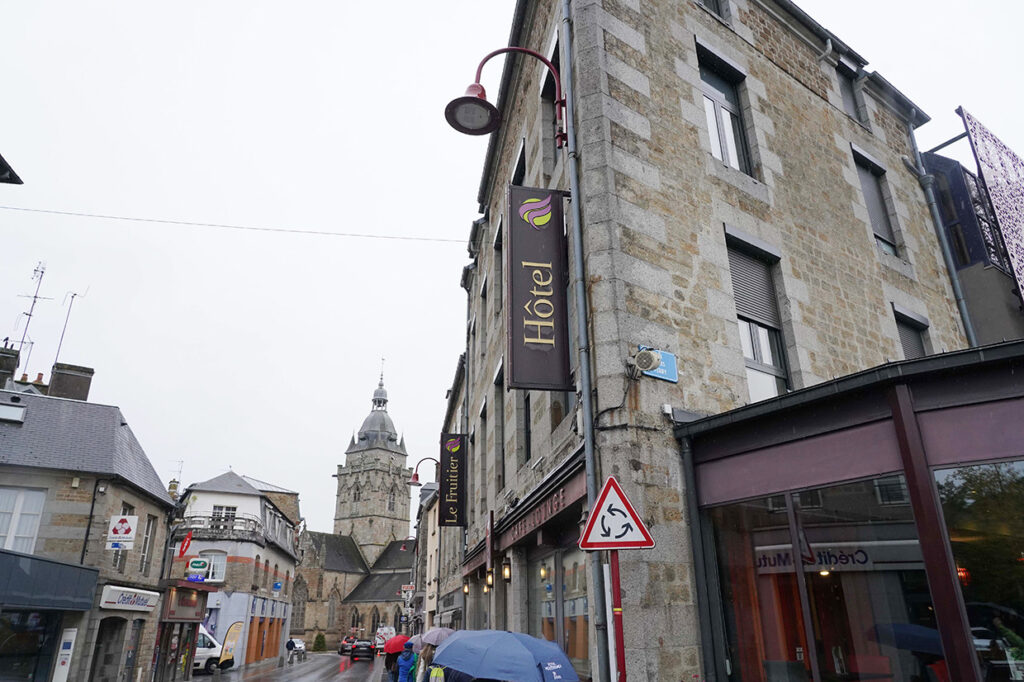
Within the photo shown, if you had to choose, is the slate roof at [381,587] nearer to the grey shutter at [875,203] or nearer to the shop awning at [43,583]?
the shop awning at [43,583]

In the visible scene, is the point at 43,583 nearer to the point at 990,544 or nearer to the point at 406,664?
the point at 406,664

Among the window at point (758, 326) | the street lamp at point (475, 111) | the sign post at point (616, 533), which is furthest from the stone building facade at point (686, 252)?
the sign post at point (616, 533)

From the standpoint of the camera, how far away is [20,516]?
47.3ft

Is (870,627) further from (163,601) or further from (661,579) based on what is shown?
(163,601)

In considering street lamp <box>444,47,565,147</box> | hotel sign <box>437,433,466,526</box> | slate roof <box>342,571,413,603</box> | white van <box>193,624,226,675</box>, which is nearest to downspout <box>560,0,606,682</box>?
street lamp <box>444,47,565,147</box>

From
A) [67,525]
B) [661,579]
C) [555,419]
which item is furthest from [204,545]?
[661,579]

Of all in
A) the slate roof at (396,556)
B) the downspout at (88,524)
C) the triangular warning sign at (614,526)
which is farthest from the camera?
the slate roof at (396,556)

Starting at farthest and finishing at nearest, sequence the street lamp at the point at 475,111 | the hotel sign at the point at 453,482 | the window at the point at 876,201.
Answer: the hotel sign at the point at 453,482
the window at the point at 876,201
the street lamp at the point at 475,111

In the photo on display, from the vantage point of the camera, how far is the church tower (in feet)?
292

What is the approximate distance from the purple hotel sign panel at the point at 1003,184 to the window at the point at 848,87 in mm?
1966

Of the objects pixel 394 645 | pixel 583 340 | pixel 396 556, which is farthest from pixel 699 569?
pixel 396 556

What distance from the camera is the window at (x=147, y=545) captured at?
18016mm

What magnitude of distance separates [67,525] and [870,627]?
16.6 m

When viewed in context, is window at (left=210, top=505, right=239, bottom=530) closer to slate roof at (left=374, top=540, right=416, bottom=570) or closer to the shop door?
the shop door
